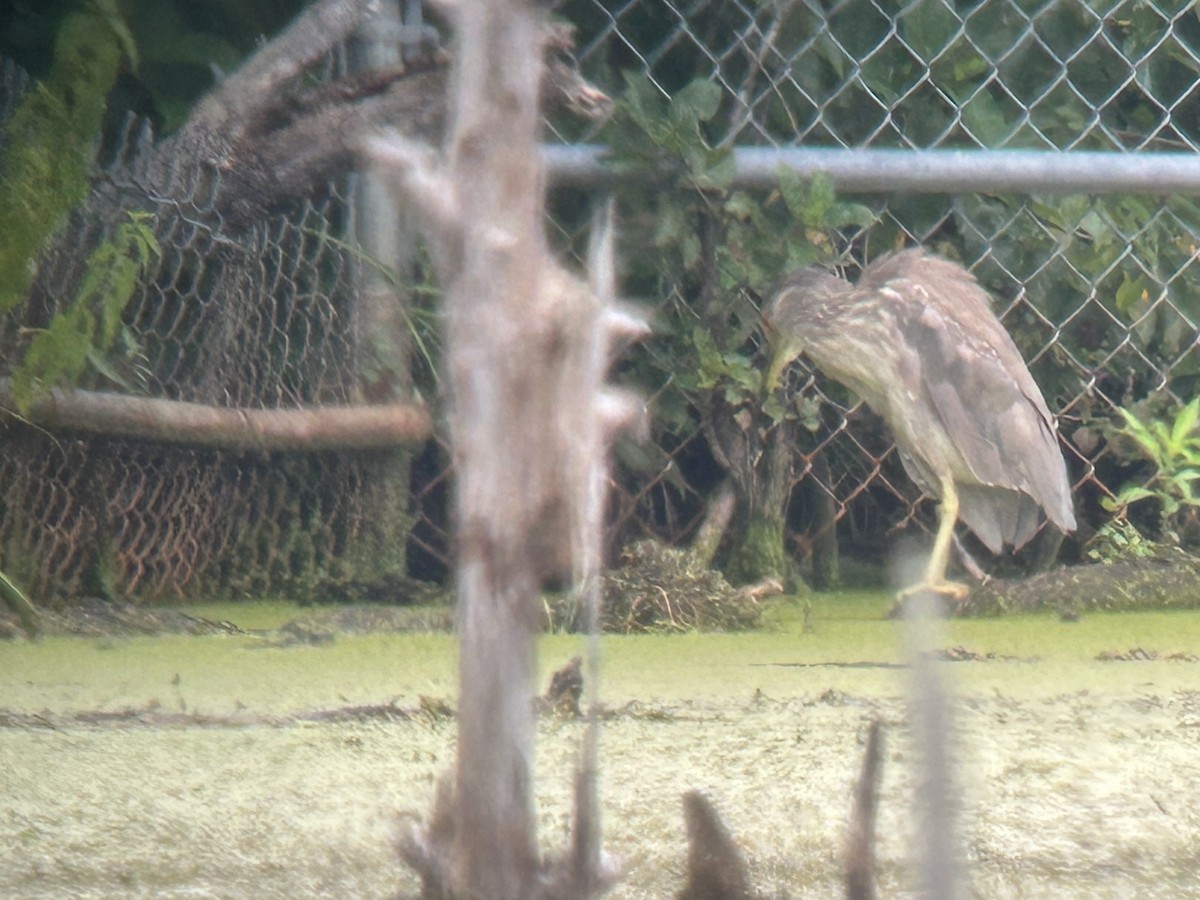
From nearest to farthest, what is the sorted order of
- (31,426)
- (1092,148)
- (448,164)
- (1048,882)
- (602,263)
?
(448,164) → (602,263) → (1048,882) → (31,426) → (1092,148)

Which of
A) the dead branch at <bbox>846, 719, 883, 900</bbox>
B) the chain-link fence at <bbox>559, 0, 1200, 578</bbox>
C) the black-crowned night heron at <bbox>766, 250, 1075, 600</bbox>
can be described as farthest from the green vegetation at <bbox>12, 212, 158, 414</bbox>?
the dead branch at <bbox>846, 719, 883, 900</bbox>

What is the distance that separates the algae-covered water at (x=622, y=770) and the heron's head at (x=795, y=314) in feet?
3.60

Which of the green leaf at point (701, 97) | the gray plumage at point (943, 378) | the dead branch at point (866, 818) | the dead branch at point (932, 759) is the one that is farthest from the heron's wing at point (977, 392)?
the dead branch at point (932, 759)

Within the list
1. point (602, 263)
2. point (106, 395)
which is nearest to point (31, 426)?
point (106, 395)

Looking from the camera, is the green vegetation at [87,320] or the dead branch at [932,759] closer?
the dead branch at [932,759]

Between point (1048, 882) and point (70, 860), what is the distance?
2.46 ft

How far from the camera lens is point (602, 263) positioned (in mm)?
1106

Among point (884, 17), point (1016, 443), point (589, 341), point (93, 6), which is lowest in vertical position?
point (589, 341)

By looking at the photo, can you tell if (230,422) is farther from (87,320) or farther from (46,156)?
(46,156)

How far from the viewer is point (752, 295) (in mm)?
3223

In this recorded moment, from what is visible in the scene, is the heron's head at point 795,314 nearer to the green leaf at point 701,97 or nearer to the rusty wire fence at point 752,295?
the rusty wire fence at point 752,295

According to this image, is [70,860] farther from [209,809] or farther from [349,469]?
[349,469]

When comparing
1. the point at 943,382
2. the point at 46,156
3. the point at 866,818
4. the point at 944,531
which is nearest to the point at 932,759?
the point at 866,818

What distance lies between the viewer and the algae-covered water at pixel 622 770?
1.24m
